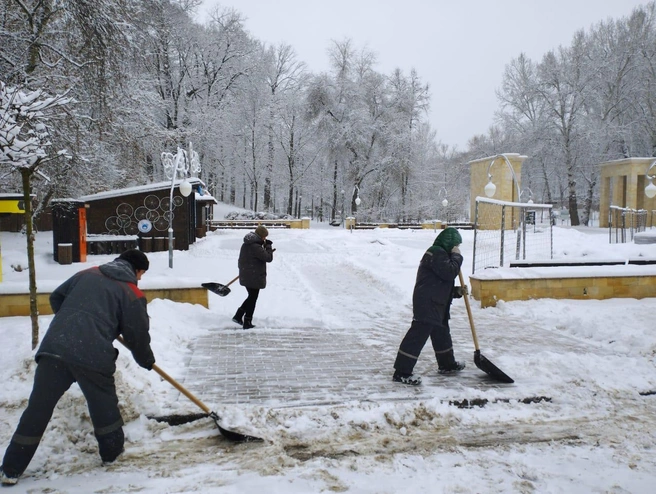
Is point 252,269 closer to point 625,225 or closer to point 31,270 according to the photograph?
point 31,270

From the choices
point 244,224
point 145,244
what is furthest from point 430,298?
point 244,224

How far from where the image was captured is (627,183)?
3023cm

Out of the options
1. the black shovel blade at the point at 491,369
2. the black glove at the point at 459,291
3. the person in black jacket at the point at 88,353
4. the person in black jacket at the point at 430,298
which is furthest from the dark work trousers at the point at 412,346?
the person in black jacket at the point at 88,353

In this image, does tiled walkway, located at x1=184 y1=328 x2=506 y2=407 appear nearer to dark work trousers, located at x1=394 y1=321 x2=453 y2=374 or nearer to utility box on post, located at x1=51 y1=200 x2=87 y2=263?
dark work trousers, located at x1=394 y1=321 x2=453 y2=374

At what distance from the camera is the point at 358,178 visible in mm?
41531

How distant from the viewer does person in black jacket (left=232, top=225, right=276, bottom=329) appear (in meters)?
7.42

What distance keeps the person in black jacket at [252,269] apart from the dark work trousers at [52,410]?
3.97 metres

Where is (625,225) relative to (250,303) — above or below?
above

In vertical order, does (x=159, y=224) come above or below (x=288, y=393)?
above

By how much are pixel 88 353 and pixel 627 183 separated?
34.0 m

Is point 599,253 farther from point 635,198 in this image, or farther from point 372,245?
point 635,198

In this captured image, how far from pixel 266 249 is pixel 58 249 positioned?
8.44m

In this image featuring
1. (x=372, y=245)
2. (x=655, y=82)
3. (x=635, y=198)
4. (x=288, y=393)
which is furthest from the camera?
(x=655, y=82)

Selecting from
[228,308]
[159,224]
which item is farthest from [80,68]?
[159,224]
